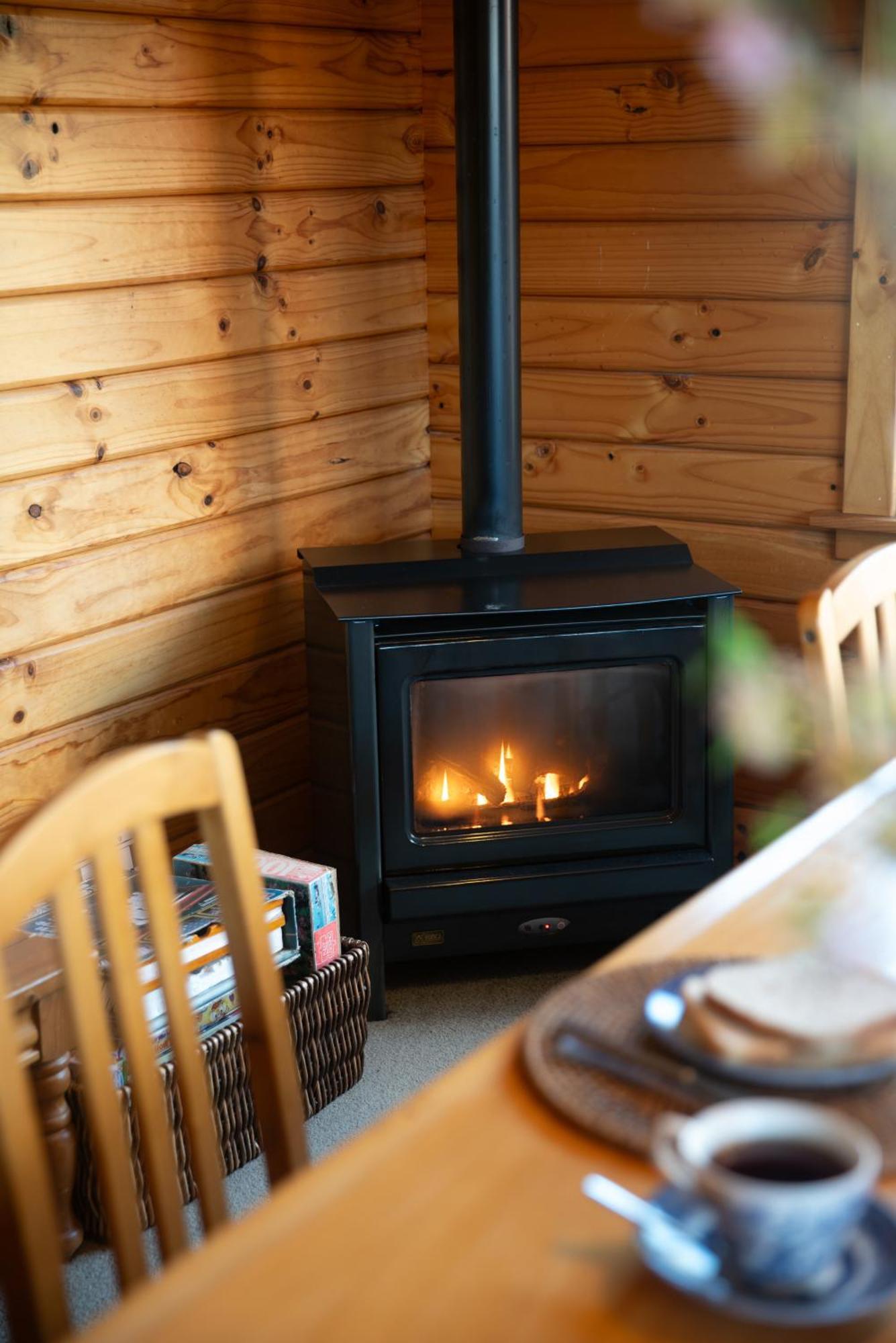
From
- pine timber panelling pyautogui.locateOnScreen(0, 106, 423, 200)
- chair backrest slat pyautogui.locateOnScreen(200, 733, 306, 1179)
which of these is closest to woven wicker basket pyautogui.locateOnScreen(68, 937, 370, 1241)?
chair backrest slat pyautogui.locateOnScreen(200, 733, 306, 1179)

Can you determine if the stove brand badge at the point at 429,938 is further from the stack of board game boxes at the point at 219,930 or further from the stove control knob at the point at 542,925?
the stack of board game boxes at the point at 219,930

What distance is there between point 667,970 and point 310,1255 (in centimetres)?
42

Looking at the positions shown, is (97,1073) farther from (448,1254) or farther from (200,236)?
(200,236)

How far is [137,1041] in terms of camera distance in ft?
3.71

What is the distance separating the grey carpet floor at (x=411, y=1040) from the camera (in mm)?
2029

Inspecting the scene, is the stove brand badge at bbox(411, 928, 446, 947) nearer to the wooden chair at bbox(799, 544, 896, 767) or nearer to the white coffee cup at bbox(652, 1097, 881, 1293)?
the wooden chair at bbox(799, 544, 896, 767)

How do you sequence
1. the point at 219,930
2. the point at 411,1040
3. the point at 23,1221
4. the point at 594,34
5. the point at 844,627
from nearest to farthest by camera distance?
the point at 23,1221, the point at 844,627, the point at 219,930, the point at 411,1040, the point at 594,34

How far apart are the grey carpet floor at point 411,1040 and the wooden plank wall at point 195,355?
55 cm

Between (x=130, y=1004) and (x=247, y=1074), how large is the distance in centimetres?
122

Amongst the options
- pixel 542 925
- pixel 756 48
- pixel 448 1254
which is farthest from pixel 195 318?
pixel 756 48

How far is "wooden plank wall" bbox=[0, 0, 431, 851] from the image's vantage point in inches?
96.7

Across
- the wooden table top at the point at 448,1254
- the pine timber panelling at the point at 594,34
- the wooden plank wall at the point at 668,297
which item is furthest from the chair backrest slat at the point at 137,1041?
the pine timber panelling at the point at 594,34

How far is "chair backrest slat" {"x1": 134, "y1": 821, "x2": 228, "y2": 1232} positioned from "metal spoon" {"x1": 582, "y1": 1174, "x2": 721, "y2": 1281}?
0.40 m

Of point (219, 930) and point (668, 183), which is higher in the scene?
point (668, 183)
